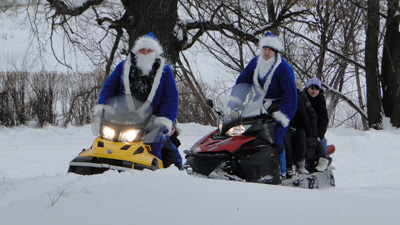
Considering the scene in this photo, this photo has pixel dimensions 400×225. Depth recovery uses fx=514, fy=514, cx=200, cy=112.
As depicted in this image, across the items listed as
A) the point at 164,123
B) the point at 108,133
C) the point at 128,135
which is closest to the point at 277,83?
the point at 164,123

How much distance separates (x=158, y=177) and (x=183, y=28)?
618 cm

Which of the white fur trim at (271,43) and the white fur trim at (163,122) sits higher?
the white fur trim at (271,43)

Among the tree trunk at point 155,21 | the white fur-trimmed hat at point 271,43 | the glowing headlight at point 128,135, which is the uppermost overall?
the tree trunk at point 155,21

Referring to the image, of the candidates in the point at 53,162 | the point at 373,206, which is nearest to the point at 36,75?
the point at 53,162

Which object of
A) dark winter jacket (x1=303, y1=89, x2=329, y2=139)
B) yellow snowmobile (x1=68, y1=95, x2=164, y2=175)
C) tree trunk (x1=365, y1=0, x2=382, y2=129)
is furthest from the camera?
tree trunk (x1=365, y1=0, x2=382, y2=129)

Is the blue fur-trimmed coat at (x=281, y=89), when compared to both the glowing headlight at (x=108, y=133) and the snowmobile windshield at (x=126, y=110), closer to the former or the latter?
the snowmobile windshield at (x=126, y=110)

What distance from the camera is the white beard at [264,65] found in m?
6.31

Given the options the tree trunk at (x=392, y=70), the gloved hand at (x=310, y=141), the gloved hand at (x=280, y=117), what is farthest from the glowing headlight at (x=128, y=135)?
the tree trunk at (x=392, y=70)

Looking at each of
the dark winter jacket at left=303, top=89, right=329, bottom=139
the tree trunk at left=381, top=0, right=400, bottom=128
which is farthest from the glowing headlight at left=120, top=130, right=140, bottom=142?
the tree trunk at left=381, top=0, right=400, bottom=128

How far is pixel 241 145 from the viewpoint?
18.0ft

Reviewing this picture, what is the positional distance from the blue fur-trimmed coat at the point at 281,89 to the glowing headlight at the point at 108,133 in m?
2.09

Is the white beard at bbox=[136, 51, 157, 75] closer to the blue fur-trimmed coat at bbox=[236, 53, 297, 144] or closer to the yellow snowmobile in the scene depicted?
the yellow snowmobile

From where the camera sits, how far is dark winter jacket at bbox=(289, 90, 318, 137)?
272 inches

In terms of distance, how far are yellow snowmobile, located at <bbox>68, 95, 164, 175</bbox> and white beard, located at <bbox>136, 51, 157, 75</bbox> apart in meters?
0.47
